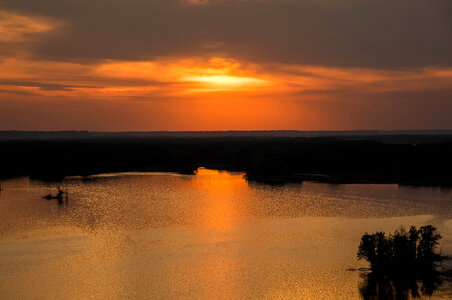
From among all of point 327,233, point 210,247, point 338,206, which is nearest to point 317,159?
point 338,206

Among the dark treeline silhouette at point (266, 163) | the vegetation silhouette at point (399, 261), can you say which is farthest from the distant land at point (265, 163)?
the vegetation silhouette at point (399, 261)

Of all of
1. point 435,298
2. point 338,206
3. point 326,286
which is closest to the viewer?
point 435,298

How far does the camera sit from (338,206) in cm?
5359

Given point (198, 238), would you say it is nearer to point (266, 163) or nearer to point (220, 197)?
point (220, 197)

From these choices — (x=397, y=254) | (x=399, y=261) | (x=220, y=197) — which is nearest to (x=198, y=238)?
(x=397, y=254)

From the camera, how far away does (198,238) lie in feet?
130

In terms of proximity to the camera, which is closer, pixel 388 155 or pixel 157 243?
pixel 157 243

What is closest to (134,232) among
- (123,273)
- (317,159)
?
(123,273)

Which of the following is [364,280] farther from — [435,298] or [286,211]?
[286,211]

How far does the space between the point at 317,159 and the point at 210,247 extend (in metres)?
61.8

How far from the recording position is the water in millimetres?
29172

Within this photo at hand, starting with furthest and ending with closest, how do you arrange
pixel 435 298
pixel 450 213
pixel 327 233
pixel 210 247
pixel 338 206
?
pixel 338 206
pixel 450 213
pixel 327 233
pixel 210 247
pixel 435 298

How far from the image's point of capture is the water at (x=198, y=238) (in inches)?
1148

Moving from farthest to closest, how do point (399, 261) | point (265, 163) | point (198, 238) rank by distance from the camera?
point (265, 163), point (198, 238), point (399, 261)
